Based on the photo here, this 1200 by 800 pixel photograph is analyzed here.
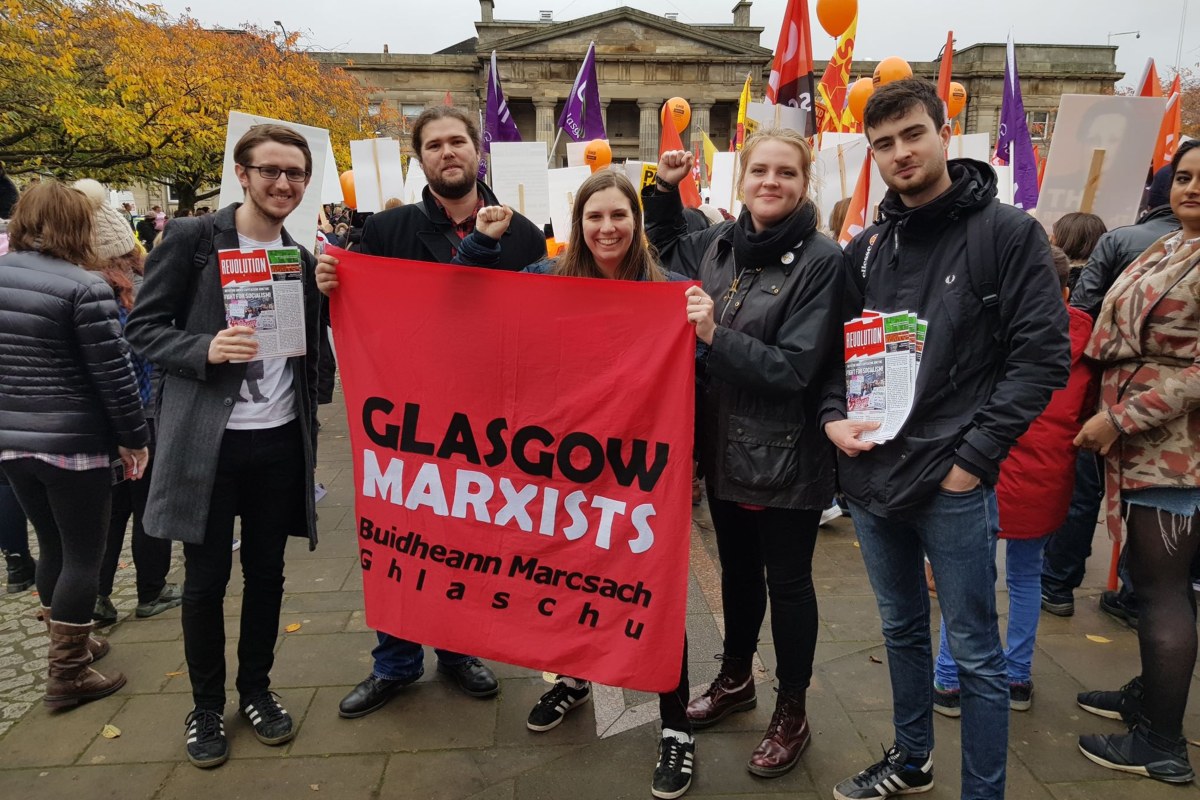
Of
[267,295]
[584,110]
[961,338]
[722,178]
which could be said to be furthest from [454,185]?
[584,110]

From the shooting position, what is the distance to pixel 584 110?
8711 millimetres

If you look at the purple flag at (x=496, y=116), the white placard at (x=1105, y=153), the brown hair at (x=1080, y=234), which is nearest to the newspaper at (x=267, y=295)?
the brown hair at (x=1080, y=234)

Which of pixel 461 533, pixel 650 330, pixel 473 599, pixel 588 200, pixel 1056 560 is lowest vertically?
pixel 1056 560

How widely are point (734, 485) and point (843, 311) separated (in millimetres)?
638

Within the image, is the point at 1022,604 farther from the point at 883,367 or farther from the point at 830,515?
the point at 830,515

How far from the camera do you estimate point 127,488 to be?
367 centimetres

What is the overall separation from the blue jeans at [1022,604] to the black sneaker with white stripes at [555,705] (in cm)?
144

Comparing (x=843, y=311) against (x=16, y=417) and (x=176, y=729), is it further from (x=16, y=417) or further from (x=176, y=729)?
(x=16, y=417)

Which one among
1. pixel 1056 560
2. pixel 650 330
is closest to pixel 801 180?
pixel 650 330

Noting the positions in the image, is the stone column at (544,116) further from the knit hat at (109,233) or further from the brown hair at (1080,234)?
the knit hat at (109,233)

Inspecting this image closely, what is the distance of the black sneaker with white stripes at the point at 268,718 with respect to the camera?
2730mm

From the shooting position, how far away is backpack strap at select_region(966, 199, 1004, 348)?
1.95 meters

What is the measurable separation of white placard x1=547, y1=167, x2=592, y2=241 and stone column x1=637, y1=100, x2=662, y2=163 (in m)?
38.3

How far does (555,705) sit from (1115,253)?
10.8ft
